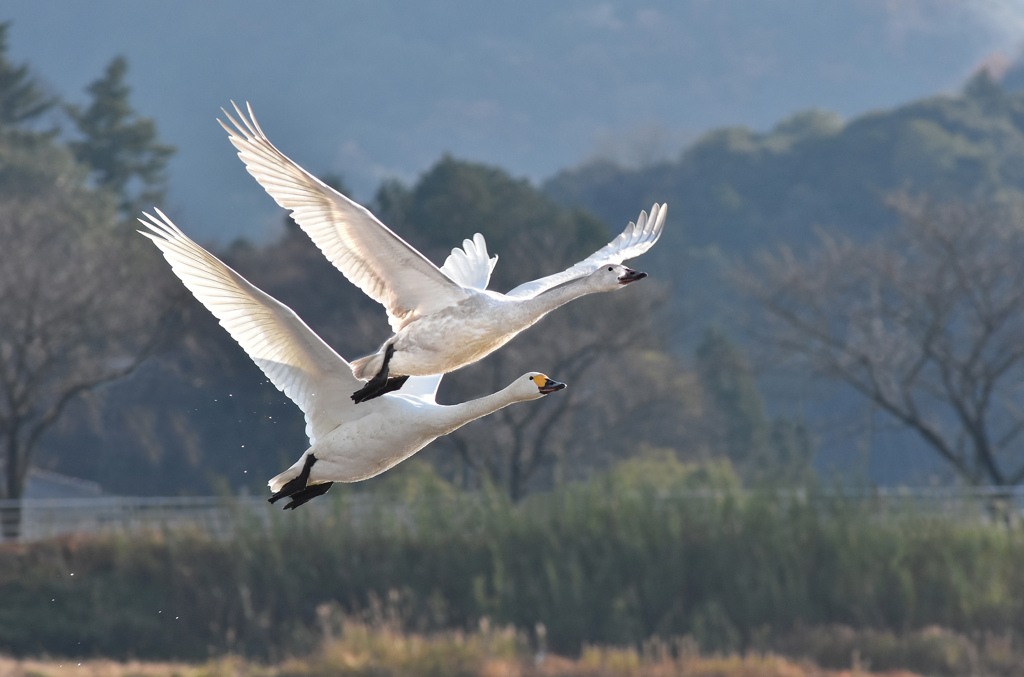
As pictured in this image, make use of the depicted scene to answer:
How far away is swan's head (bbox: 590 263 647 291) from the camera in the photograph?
782cm

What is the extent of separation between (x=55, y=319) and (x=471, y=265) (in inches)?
1025

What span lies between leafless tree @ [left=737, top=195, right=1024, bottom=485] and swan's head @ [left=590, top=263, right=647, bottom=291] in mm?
26616

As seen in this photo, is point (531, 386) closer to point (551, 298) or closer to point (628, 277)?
point (551, 298)

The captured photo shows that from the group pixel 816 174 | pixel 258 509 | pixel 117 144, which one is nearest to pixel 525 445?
pixel 258 509

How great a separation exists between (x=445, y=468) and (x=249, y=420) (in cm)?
725

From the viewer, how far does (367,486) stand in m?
31.9

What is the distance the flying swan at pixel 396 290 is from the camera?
281 inches

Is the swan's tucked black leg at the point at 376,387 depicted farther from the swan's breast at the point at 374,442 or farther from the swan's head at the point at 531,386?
the swan's head at the point at 531,386

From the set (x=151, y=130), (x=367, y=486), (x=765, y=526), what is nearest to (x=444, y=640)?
(x=765, y=526)

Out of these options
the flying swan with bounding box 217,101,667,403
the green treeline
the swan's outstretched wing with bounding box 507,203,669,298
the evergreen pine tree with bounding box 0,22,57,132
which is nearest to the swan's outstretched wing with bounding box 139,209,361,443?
the flying swan with bounding box 217,101,667,403

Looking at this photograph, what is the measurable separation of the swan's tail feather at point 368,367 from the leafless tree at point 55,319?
2696 cm

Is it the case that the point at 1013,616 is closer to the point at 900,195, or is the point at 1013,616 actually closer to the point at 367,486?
the point at 367,486

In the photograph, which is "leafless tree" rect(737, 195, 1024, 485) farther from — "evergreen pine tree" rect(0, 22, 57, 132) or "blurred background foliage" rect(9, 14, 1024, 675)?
"evergreen pine tree" rect(0, 22, 57, 132)

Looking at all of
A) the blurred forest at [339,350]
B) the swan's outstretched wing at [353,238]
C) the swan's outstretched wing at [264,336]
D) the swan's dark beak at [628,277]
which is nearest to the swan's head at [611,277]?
the swan's dark beak at [628,277]
